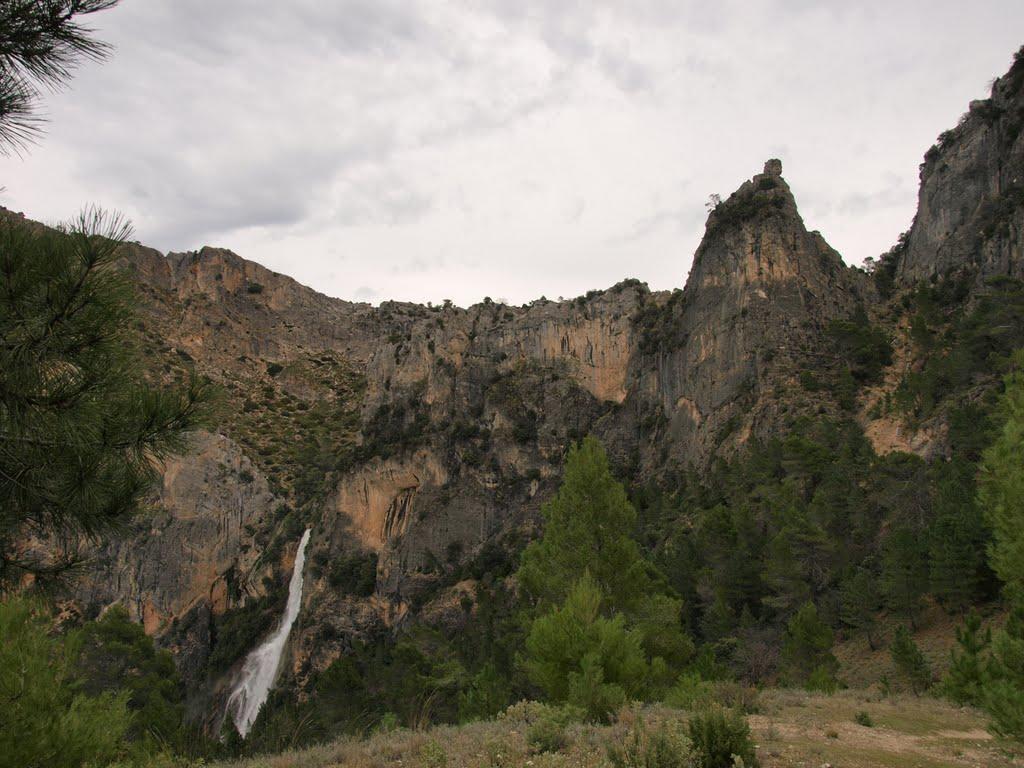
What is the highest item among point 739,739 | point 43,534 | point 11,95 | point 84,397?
point 11,95

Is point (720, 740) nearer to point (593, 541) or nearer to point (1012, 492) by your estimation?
point (1012, 492)

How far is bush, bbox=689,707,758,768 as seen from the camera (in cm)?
657

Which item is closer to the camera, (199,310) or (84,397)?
(84,397)

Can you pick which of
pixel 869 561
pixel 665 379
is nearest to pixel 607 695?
pixel 869 561

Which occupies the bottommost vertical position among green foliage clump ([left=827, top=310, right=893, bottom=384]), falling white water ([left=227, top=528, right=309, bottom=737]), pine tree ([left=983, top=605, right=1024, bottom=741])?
falling white water ([left=227, top=528, right=309, bottom=737])

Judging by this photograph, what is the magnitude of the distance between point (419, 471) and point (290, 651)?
1797 cm

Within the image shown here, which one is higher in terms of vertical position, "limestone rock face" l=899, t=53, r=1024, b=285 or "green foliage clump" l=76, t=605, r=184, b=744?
"limestone rock face" l=899, t=53, r=1024, b=285

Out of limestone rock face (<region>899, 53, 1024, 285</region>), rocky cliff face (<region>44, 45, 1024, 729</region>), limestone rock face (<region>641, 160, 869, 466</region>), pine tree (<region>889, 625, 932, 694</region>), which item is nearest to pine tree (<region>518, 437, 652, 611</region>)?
pine tree (<region>889, 625, 932, 694</region>)

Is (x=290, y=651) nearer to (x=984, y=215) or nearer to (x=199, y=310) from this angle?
(x=199, y=310)

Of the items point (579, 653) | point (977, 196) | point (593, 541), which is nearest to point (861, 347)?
point (977, 196)

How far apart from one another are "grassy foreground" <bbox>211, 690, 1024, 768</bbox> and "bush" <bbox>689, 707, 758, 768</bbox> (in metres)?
0.37

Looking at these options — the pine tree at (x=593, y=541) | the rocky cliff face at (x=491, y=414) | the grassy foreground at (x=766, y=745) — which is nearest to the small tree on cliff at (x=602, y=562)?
the pine tree at (x=593, y=541)

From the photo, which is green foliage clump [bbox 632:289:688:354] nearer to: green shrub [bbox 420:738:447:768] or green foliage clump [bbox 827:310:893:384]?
green foliage clump [bbox 827:310:893:384]

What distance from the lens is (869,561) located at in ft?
85.1
